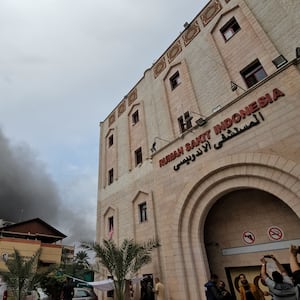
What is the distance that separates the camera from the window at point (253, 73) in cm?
880

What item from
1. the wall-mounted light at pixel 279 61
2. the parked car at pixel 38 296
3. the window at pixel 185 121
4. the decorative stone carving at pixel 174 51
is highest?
the decorative stone carving at pixel 174 51

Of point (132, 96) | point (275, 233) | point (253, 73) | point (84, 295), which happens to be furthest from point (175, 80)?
point (84, 295)

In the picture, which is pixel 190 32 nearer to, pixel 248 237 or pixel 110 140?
pixel 110 140

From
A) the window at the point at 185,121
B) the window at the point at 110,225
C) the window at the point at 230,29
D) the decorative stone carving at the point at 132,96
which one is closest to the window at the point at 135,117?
the decorative stone carving at the point at 132,96

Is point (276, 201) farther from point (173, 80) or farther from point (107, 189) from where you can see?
point (107, 189)

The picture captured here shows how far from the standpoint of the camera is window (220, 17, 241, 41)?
33.5ft

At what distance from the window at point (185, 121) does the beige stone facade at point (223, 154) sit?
5cm

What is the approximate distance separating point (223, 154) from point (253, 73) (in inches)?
155

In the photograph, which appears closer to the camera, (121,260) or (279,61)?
(279,61)

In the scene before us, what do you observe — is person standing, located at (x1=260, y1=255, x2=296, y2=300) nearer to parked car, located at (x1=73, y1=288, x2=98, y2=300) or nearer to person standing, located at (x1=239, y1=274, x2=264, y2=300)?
person standing, located at (x1=239, y1=274, x2=264, y2=300)

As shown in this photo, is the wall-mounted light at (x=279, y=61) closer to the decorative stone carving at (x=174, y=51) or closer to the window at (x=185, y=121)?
A: the window at (x=185, y=121)

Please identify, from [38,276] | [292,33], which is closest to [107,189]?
[38,276]

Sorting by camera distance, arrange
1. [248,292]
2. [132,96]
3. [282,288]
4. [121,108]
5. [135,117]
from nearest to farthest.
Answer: [282,288] < [248,292] < [135,117] < [132,96] < [121,108]

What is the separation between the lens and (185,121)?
11.0 m
